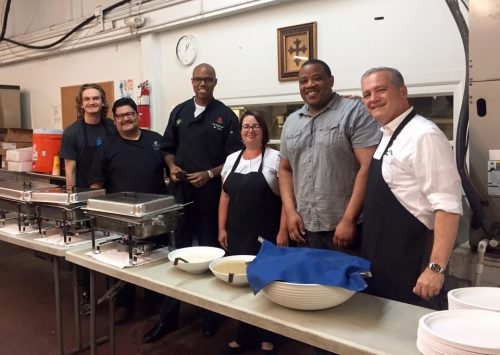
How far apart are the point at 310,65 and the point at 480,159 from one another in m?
0.87

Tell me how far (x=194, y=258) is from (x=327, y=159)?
2.53 ft

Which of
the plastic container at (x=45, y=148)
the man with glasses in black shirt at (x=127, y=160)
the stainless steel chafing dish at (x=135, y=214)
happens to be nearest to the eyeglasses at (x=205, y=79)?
the man with glasses in black shirt at (x=127, y=160)

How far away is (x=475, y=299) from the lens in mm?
1295

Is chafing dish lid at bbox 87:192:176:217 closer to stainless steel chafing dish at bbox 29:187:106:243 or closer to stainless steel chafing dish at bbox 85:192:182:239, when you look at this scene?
stainless steel chafing dish at bbox 85:192:182:239

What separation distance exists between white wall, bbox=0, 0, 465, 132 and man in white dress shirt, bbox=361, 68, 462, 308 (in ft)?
4.28

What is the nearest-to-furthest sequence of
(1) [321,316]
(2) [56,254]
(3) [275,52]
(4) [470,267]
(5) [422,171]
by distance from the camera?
(1) [321,316]
(5) [422,171]
(4) [470,267]
(2) [56,254]
(3) [275,52]

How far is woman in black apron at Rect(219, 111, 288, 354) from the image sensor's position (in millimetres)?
2383

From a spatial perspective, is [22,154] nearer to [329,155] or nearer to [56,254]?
[56,254]

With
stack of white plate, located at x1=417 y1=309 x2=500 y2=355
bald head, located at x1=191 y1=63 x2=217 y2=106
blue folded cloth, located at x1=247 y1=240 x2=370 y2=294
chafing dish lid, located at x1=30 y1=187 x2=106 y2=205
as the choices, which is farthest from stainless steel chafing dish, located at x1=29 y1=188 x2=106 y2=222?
stack of white plate, located at x1=417 y1=309 x2=500 y2=355

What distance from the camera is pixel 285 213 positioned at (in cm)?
230

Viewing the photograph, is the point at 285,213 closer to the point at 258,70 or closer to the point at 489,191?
the point at 489,191

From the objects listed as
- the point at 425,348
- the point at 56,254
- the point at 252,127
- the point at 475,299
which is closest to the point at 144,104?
the point at 252,127

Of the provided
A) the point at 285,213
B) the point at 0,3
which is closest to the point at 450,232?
the point at 285,213

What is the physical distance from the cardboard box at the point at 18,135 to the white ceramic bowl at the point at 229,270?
13.8ft
